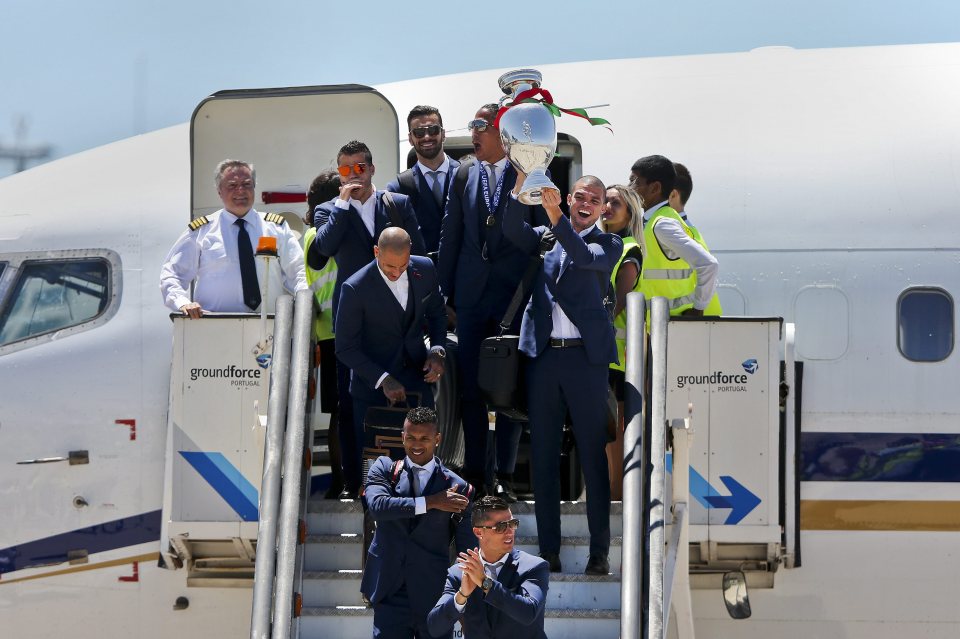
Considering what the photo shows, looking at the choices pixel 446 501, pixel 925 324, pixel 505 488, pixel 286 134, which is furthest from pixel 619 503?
pixel 286 134

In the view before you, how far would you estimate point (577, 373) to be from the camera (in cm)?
695

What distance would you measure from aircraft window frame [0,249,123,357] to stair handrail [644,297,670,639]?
151 inches

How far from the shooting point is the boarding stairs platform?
6805mm

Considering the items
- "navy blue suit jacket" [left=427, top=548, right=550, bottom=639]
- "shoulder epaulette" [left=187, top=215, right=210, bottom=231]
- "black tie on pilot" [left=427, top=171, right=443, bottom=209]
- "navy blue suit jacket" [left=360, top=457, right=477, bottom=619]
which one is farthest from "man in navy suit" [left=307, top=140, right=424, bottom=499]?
"navy blue suit jacket" [left=427, top=548, right=550, bottom=639]

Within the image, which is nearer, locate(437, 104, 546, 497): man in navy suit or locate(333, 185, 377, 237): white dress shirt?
locate(437, 104, 546, 497): man in navy suit

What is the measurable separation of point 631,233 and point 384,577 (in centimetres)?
251

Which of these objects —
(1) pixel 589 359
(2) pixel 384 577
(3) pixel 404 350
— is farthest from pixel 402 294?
(2) pixel 384 577

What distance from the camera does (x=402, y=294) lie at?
24.0 ft

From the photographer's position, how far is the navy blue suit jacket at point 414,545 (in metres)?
6.57

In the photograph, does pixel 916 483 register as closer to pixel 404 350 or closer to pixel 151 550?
pixel 404 350

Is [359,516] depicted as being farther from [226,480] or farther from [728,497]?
[728,497]

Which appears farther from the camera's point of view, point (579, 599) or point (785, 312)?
point (785, 312)

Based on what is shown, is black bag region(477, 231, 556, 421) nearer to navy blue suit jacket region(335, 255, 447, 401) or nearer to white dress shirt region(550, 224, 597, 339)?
white dress shirt region(550, 224, 597, 339)

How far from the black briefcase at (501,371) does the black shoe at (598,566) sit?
2.95 feet
